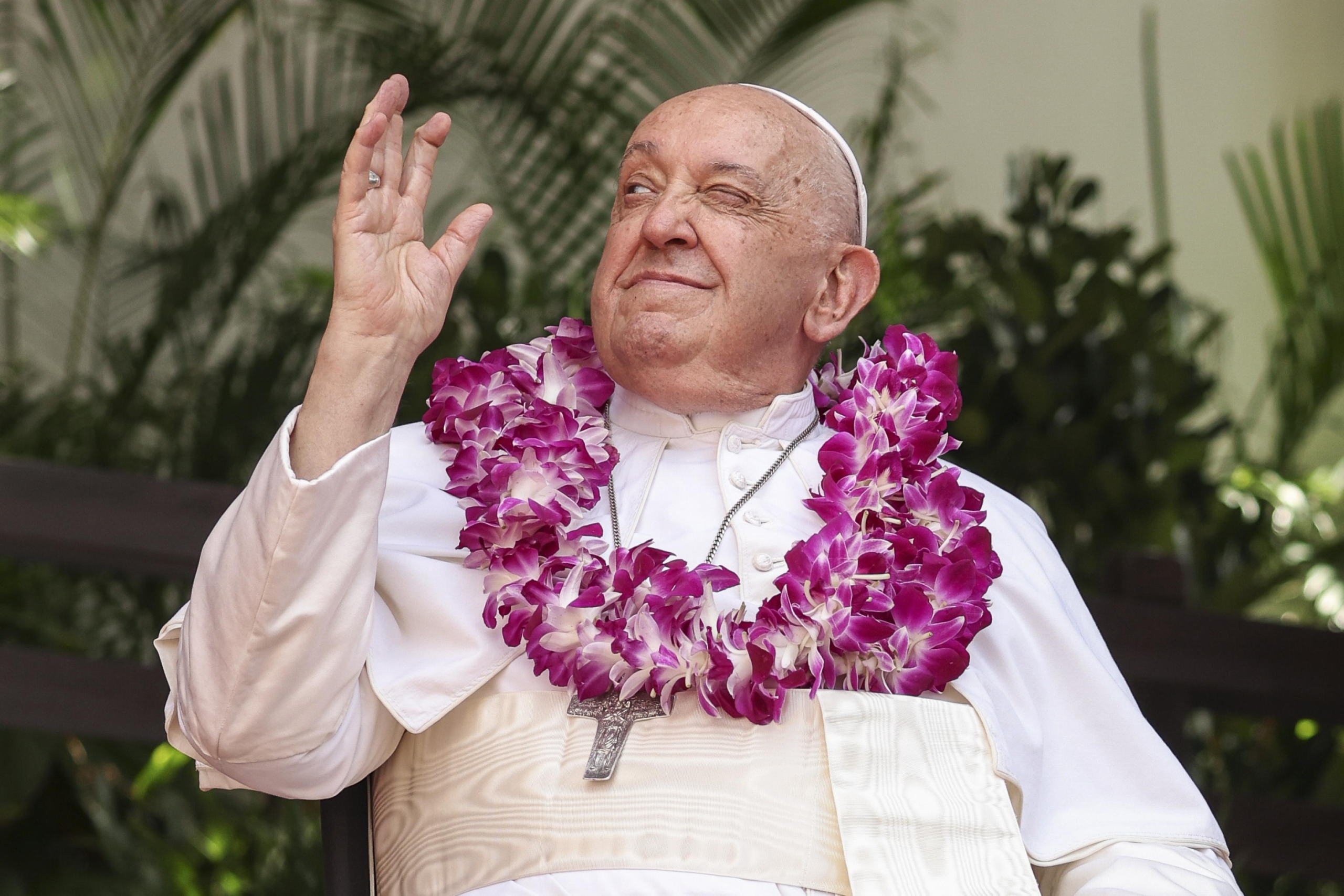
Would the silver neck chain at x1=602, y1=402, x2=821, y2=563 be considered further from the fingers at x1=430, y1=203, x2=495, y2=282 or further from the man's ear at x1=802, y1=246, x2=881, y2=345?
the fingers at x1=430, y1=203, x2=495, y2=282

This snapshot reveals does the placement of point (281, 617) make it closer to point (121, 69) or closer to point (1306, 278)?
point (121, 69)

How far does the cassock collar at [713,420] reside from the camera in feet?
7.96

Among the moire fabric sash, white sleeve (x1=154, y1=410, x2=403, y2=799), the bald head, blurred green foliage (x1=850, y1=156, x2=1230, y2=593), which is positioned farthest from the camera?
blurred green foliage (x1=850, y1=156, x2=1230, y2=593)

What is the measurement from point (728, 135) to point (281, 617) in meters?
1.04

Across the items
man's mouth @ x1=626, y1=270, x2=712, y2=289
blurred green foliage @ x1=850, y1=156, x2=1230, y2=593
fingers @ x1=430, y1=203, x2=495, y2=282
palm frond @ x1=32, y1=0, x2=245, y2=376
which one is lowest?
palm frond @ x1=32, y1=0, x2=245, y2=376

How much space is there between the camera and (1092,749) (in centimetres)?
222

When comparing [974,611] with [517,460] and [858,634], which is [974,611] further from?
[517,460]

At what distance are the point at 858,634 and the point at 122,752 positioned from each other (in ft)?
7.92

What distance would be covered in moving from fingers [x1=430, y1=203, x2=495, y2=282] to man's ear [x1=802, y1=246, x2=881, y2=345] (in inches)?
24.5

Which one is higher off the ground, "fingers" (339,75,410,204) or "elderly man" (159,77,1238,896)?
"fingers" (339,75,410,204)

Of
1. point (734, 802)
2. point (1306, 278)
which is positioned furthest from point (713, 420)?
point (1306, 278)

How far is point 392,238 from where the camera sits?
6.60 ft

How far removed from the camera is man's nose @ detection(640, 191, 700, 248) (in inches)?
92.3

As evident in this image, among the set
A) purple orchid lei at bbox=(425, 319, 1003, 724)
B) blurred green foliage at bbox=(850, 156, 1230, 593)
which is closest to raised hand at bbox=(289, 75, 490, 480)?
purple orchid lei at bbox=(425, 319, 1003, 724)
